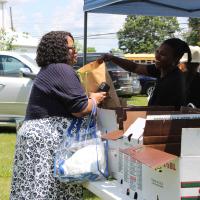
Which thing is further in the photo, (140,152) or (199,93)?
(199,93)

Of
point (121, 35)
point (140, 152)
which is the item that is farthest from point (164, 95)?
point (121, 35)

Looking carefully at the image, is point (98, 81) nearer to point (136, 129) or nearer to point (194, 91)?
point (136, 129)

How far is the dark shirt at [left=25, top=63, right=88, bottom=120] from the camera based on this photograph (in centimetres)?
281

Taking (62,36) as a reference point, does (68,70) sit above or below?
below

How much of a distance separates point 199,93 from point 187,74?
0.18 m

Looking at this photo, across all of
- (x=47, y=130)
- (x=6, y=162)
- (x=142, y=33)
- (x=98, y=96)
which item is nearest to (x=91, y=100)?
(x=98, y=96)

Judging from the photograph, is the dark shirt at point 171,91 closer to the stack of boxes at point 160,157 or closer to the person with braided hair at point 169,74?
the person with braided hair at point 169,74

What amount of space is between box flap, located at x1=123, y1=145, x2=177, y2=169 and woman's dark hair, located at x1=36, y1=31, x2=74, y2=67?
2.94 ft

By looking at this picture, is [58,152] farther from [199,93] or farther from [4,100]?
[4,100]

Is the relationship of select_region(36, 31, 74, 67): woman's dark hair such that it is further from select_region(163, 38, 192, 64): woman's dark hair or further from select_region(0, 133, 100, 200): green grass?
select_region(0, 133, 100, 200): green grass

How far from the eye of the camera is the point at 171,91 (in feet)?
10.6

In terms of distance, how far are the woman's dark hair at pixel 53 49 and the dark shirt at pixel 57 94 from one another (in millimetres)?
52

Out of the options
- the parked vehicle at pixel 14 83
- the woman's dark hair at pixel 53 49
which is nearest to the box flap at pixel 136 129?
the woman's dark hair at pixel 53 49

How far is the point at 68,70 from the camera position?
2.87 metres
